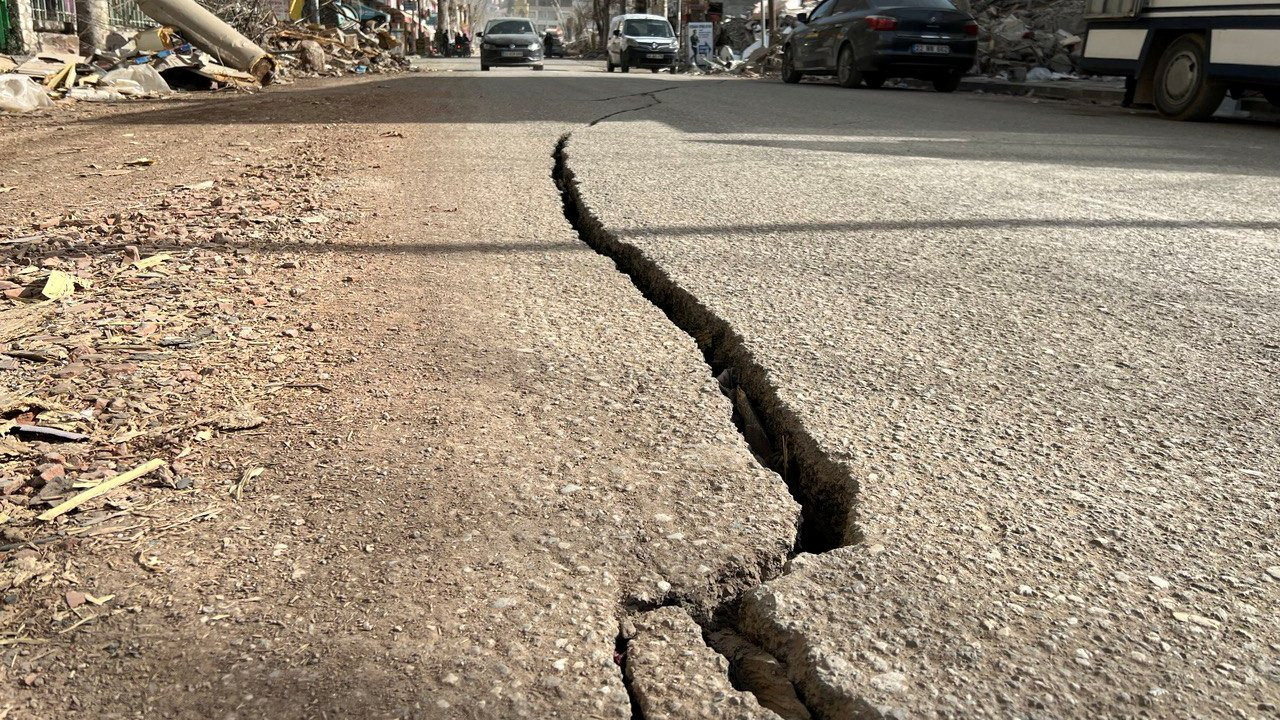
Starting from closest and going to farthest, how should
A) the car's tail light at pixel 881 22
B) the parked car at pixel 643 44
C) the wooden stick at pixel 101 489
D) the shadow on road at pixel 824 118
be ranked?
the wooden stick at pixel 101 489 < the shadow on road at pixel 824 118 < the car's tail light at pixel 881 22 < the parked car at pixel 643 44

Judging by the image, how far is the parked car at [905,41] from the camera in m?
15.1

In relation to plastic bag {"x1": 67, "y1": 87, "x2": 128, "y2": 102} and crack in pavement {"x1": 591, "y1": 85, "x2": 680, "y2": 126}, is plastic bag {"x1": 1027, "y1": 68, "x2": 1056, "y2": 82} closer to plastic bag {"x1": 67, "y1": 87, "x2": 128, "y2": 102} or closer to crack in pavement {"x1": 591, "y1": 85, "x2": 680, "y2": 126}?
crack in pavement {"x1": 591, "y1": 85, "x2": 680, "y2": 126}

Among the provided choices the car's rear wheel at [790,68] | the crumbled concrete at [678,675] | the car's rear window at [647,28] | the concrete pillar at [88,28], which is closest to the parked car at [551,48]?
the car's rear window at [647,28]

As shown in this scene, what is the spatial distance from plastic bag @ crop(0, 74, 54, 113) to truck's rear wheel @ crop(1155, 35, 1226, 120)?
472 inches

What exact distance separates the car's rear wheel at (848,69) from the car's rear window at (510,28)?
16228mm

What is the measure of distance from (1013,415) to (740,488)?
0.77 meters

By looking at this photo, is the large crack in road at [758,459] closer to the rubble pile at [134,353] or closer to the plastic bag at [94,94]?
the rubble pile at [134,353]

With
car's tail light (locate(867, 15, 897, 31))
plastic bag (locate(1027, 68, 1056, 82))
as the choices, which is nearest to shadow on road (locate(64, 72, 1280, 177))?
car's tail light (locate(867, 15, 897, 31))

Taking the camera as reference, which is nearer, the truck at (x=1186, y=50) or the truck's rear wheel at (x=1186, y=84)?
the truck at (x=1186, y=50)

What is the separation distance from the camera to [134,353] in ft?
9.30

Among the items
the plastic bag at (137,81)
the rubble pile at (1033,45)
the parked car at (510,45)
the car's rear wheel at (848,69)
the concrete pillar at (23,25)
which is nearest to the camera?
the plastic bag at (137,81)

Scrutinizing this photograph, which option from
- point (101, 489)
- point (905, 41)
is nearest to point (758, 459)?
point (101, 489)

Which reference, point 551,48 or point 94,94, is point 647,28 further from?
point 551,48

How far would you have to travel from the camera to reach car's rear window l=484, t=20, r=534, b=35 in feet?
100
